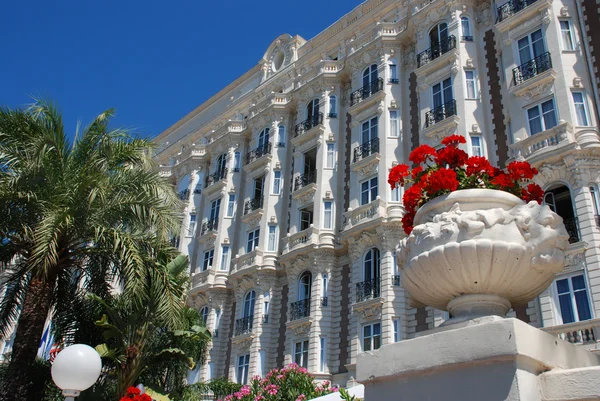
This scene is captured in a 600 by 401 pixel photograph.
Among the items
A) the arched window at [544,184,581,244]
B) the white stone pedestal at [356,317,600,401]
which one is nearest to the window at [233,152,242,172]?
the arched window at [544,184,581,244]

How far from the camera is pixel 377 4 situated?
31609 millimetres

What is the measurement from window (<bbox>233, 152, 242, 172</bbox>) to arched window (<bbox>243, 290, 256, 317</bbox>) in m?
8.76

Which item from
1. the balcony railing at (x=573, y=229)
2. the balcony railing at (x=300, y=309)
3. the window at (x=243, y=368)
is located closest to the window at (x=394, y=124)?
the balcony railing at (x=300, y=309)

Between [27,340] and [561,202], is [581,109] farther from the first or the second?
[27,340]

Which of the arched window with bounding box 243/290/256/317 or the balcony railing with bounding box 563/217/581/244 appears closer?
the balcony railing with bounding box 563/217/581/244

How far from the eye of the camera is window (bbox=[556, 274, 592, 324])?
16.9 metres

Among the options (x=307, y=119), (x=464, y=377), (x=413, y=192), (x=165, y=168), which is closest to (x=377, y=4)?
(x=307, y=119)

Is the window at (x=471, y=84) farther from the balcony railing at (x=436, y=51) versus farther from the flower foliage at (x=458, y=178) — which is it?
the flower foliage at (x=458, y=178)

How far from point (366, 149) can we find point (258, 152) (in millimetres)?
8703

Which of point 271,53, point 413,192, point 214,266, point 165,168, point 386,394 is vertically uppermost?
point 271,53

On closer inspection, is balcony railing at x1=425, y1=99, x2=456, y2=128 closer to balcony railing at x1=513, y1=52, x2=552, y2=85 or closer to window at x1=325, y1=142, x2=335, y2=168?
balcony railing at x1=513, y1=52, x2=552, y2=85

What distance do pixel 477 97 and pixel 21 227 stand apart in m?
18.1

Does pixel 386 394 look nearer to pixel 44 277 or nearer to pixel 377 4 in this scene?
pixel 44 277

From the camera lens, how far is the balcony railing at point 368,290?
23.2m
